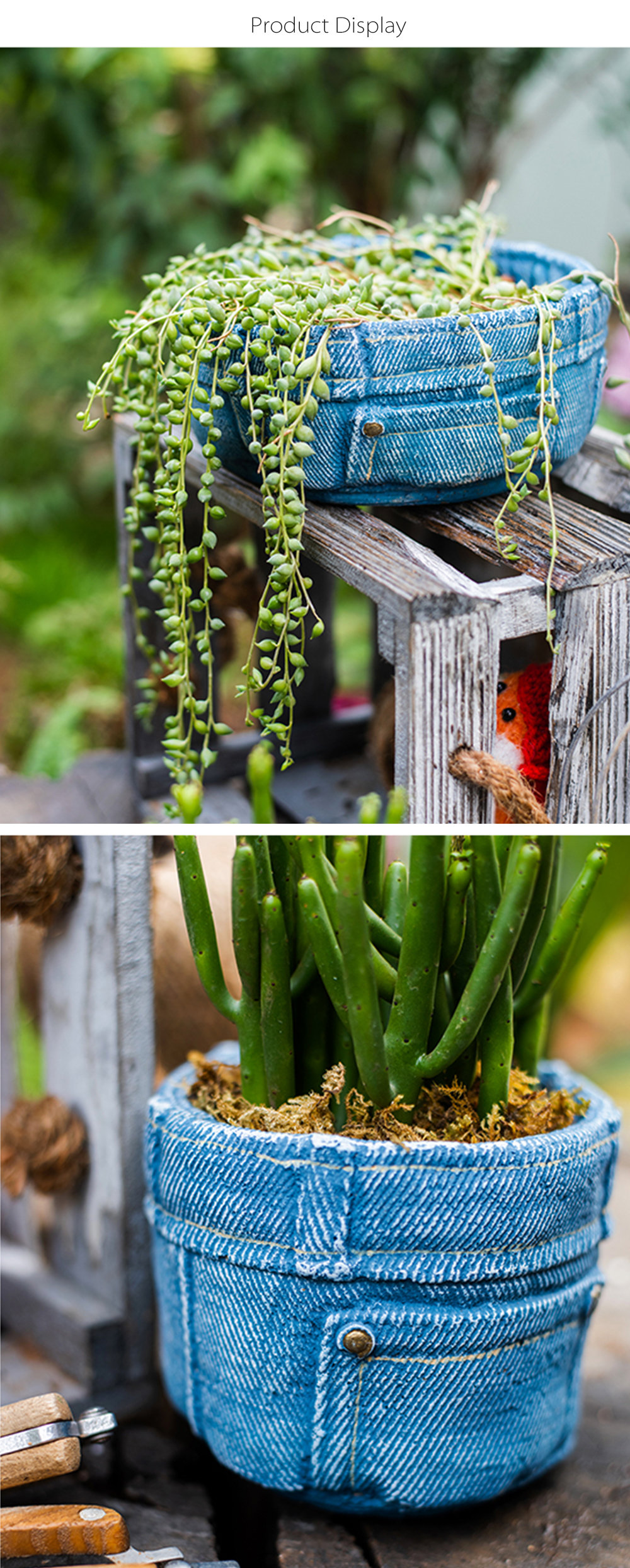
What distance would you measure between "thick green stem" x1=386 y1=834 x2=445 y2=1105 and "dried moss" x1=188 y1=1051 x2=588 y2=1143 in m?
0.02

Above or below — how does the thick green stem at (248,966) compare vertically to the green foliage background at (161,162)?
below

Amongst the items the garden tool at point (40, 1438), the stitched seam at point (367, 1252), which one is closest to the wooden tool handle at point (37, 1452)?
the garden tool at point (40, 1438)

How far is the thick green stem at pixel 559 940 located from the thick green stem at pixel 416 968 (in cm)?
9

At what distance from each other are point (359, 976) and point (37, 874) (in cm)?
26

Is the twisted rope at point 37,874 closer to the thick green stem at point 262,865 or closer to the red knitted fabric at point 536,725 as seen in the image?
the thick green stem at point 262,865

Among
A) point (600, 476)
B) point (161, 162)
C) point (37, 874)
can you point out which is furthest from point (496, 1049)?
point (161, 162)

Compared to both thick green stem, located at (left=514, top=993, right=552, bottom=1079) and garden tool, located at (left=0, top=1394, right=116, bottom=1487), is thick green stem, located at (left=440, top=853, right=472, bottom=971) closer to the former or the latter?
thick green stem, located at (left=514, top=993, right=552, bottom=1079)

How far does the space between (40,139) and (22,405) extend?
56cm

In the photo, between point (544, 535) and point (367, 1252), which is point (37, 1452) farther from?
point (544, 535)

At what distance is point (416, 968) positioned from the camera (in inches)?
25.1

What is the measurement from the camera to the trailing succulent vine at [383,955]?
619 mm
